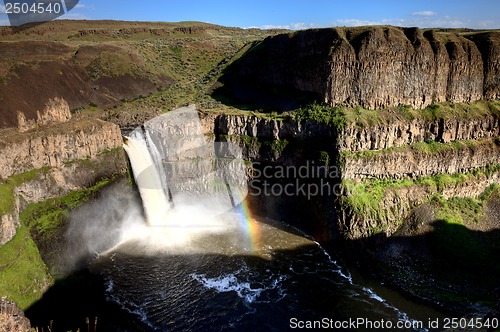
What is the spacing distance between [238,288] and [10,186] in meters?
22.3

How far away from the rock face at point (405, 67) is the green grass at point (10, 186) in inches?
1309

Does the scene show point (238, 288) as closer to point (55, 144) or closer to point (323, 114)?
point (323, 114)

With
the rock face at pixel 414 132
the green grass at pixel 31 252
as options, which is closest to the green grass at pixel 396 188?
the rock face at pixel 414 132

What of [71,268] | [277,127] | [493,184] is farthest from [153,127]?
[493,184]

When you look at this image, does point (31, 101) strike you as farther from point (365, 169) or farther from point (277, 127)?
point (365, 169)

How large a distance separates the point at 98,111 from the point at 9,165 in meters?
25.7

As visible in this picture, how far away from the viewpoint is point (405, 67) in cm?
4612

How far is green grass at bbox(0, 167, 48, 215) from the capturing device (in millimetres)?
31516

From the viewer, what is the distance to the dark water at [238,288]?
3081 centimetres

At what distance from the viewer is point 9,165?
36.6m

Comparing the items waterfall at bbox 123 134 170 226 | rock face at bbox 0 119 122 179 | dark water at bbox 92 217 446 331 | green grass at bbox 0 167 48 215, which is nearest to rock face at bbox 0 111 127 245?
rock face at bbox 0 119 122 179

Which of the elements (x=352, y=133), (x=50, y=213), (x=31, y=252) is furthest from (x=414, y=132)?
(x=31, y=252)

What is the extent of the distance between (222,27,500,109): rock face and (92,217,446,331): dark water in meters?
19.5

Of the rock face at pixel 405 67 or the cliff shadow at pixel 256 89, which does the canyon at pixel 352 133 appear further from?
the cliff shadow at pixel 256 89
